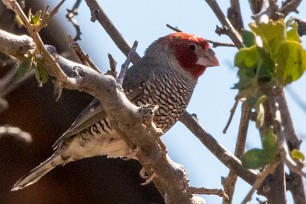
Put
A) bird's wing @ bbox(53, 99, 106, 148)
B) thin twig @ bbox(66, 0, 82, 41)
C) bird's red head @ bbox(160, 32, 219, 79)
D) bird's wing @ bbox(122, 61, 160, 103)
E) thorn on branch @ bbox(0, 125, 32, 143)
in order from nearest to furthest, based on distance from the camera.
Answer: thorn on branch @ bbox(0, 125, 32, 143)
thin twig @ bbox(66, 0, 82, 41)
bird's wing @ bbox(53, 99, 106, 148)
bird's wing @ bbox(122, 61, 160, 103)
bird's red head @ bbox(160, 32, 219, 79)

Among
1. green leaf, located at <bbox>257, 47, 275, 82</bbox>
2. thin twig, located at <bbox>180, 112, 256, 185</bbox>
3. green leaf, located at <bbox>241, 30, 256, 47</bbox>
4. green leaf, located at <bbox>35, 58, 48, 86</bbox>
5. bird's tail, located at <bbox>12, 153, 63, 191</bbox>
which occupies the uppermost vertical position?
green leaf, located at <bbox>35, 58, 48, 86</bbox>

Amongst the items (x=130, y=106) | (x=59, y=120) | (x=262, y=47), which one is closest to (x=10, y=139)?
(x=59, y=120)

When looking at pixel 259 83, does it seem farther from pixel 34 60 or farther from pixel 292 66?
pixel 34 60

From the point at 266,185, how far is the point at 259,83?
3.38 ft

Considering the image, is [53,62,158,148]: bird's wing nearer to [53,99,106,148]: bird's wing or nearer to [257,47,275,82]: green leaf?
[53,99,106,148]: bird's wing

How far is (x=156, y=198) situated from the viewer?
18.5 feet

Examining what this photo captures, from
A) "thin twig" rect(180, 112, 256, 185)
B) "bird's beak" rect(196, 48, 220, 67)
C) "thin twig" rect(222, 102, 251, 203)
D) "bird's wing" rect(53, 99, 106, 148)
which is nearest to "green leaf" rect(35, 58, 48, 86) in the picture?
"thin twig" rect(222, 102, 251, 203)

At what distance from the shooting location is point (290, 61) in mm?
2254

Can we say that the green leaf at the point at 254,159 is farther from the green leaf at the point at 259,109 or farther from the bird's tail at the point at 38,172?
the bird's tail at the point at 38,172

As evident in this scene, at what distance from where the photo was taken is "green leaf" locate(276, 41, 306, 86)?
88.6 inches

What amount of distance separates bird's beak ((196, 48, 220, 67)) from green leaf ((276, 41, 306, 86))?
138 inches

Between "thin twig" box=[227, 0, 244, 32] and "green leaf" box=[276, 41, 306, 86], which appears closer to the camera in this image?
"green leaf" box=[276, 41, 306, 86]

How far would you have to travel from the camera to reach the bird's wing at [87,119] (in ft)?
16.6

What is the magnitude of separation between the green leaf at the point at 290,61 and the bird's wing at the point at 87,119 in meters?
2.85
